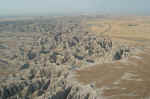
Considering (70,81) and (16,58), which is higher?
(70,81)

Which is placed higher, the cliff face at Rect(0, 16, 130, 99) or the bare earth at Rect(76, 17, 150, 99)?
the bare earth at Rect(76, 17, 150, 99)

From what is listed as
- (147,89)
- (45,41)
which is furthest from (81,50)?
(147,89)

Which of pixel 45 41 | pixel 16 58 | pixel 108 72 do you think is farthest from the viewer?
pixel 45 41

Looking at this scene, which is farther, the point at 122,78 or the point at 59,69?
the point at 59,69

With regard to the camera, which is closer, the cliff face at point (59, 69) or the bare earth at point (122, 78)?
the bare earth at point (122, 78)

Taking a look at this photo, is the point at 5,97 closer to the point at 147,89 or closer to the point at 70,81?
the point at 70,81

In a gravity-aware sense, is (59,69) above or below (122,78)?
below

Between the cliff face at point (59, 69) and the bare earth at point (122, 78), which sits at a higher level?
the bare earth at point (122, 78)

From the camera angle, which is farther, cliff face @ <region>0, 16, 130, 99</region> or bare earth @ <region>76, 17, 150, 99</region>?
cliff face @ <region>0, 16, 130, 99</region>
